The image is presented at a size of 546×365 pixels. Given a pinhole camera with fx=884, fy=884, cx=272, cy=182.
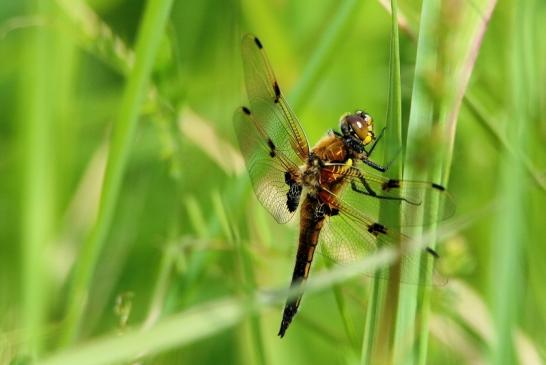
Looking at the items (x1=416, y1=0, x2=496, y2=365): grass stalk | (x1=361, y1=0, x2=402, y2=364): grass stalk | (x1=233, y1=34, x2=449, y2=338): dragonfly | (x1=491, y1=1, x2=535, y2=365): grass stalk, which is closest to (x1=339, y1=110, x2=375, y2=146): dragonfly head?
(x1=233, y1=34, x2=449, y2=338): dragonfly

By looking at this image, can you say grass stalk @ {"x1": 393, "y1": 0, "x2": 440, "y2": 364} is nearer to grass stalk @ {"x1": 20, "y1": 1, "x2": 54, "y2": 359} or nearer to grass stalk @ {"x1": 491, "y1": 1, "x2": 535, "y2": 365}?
grass stalk @ {"x1": 491, "y1": 1, "x2": 535, "y2": 365}

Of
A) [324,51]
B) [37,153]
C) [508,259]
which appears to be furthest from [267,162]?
[508,259]

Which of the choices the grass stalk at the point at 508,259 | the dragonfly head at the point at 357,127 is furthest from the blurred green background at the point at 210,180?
the dragonfly head at the point at 357,127

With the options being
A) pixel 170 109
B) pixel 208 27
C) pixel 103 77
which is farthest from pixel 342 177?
pixel 103 77

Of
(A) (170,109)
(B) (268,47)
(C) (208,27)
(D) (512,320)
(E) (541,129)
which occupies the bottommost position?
(D) (512,320)

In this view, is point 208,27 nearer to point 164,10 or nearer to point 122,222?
point 122,222

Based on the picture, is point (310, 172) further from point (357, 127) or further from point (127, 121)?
point (127, 121)

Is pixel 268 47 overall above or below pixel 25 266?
above
